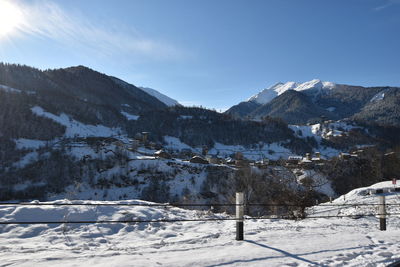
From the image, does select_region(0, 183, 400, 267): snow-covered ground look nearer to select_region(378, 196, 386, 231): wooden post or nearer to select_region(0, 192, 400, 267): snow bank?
select_region(0, 192, 400, 267): snow bank

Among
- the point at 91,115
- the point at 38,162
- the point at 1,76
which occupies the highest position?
the point at 1,76

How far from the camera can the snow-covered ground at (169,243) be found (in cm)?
527

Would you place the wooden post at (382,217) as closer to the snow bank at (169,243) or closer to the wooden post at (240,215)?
the snow bank at (169,243)

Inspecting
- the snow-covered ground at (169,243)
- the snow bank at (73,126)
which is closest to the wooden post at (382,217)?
the snow-covered ground at (169,243)

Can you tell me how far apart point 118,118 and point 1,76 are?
246 feet

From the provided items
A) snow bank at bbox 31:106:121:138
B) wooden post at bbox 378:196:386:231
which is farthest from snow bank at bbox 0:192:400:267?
snow bank at bbox 31:106:121:138

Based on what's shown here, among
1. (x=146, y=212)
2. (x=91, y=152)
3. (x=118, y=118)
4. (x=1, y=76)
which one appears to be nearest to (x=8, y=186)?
(x=91, y=152)

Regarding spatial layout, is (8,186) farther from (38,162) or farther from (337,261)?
(337,261)

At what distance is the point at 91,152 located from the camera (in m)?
66.2

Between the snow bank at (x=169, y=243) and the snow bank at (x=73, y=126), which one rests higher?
the snow bank at (x=73, y=126)

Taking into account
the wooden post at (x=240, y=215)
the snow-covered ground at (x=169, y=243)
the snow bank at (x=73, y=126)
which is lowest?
the snow-covered ground at (x=169, y=243)

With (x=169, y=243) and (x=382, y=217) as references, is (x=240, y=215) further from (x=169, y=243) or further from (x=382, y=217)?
(x=382, y=217)

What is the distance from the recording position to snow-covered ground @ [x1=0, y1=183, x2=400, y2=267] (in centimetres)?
527

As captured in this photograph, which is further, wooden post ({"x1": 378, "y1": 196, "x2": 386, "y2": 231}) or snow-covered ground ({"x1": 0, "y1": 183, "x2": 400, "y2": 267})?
wooden post ({"x1": 378, "y1": 196, "x2": 386, "y2": 231})
